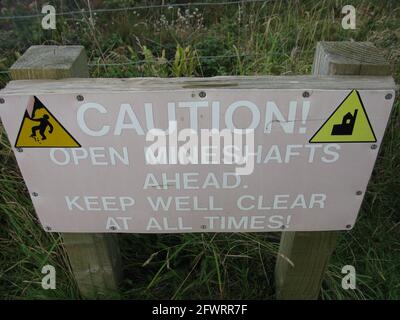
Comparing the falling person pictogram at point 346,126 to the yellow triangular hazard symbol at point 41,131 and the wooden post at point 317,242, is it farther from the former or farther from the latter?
the yellow triangular hazard symbol at point 41,131

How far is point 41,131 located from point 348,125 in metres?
0.81

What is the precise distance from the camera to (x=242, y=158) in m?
1.12

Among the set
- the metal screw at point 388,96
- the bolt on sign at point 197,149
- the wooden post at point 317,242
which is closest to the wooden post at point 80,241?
the bolt on sign at point 197,149

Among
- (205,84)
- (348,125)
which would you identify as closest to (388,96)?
(348,125)

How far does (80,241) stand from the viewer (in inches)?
54.3

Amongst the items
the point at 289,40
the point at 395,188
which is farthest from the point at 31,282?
the point at 289,40

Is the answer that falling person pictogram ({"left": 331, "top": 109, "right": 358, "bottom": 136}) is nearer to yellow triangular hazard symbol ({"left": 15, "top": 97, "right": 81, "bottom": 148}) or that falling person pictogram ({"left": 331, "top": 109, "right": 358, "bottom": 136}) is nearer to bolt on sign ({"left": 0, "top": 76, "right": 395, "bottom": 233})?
bolt on sign ({"left": 0, "top": 76, "right": 395, "bottom": 233})

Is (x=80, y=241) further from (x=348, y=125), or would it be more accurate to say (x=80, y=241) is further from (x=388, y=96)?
(x=388, y=96)

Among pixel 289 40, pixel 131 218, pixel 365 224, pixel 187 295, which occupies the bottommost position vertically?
pixel 187 295

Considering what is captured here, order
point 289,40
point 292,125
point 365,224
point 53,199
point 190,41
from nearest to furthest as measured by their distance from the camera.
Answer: point 292,125, point 53,199, point 365,224, point 289,40, point 190,41

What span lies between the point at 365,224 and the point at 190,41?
5.87ft

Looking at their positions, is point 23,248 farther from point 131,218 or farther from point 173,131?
point 173,131

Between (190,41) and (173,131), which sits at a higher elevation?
(173,131)

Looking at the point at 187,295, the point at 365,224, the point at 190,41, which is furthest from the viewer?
the point at 190,41
